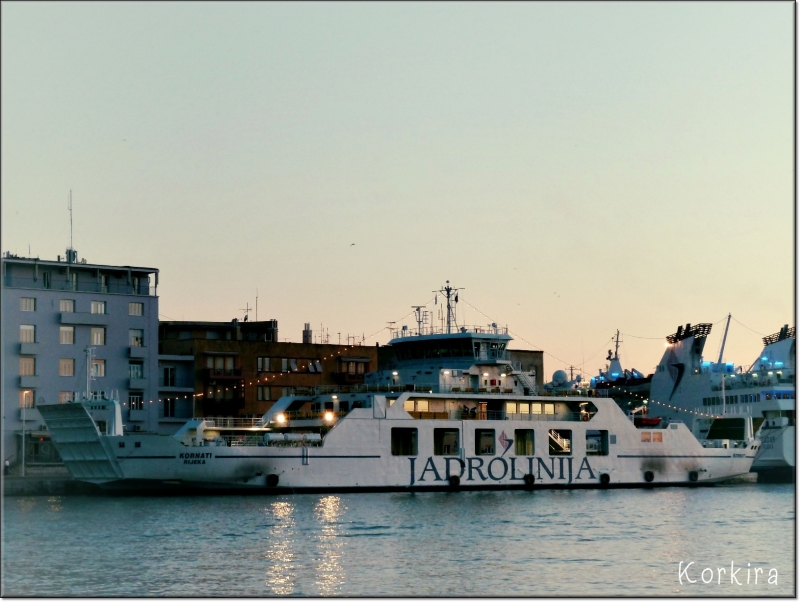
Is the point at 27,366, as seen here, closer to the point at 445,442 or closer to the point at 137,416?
the point at 137,416

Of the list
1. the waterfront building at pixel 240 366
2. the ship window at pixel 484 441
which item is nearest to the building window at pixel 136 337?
the waterfront building at pixel 240 366

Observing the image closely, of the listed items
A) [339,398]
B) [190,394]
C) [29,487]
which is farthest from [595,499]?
[190,394]

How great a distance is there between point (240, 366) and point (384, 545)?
140 ft

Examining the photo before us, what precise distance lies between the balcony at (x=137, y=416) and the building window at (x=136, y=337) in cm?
397

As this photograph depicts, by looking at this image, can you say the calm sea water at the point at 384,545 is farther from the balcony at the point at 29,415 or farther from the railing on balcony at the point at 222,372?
the railing on balcony at the point at 222,372

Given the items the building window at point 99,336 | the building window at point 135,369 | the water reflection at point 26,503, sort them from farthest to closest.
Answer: the building window at point 135,369 < the building window at point 99,336 < the water reflection at point 26,503

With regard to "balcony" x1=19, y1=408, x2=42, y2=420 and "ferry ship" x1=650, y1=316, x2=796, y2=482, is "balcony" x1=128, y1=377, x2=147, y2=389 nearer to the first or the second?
"balcony" x1=19, y1=408, x2=42, y2=420

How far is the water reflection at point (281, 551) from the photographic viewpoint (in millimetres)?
28141

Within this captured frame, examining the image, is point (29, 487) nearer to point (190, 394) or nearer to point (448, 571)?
point (190, 394)

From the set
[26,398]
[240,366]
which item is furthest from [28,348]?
[240,366]

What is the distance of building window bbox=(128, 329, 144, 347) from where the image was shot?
6962 centimetres

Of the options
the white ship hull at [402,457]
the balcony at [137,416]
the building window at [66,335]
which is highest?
the building window at [66,335]

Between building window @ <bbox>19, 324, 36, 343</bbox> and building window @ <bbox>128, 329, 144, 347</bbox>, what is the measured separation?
587cm

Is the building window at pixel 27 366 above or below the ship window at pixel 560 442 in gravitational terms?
above
